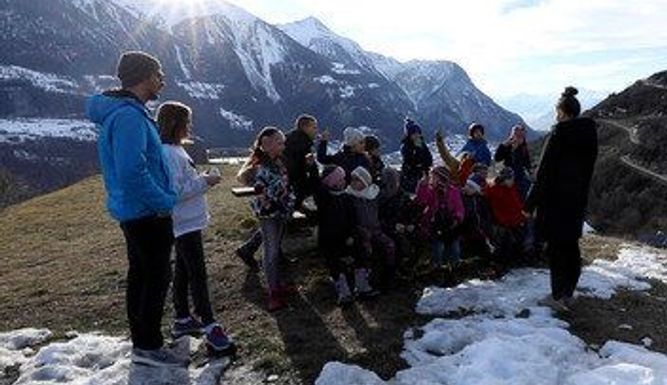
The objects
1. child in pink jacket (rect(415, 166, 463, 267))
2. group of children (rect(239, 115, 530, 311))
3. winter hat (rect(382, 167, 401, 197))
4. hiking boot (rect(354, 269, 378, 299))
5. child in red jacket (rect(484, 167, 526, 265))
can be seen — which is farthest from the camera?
child in red jacket (rect(484, 167, 526, 265))

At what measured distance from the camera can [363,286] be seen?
1127cm

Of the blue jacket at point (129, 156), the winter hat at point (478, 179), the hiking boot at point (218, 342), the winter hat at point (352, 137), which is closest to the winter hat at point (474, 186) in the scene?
the winter hat at point (478, 179)

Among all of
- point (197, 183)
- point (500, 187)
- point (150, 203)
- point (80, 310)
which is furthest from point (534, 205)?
point (80, 310)

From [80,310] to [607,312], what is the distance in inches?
302

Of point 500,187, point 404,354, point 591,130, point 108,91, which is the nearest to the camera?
point 108,91

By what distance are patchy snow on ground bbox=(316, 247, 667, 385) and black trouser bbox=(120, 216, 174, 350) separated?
6.43 ft

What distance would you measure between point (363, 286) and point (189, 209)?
3040 mm

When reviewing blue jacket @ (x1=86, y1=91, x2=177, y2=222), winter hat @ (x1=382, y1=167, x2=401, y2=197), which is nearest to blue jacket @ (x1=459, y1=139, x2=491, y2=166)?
winter hat @ (x1=382, y1=167, x2=401, y2=197)

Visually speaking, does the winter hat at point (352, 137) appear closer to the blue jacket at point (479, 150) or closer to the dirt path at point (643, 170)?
the blue jacket at point (479, 150)

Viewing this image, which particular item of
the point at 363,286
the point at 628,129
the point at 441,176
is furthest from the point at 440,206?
the point at 628,129

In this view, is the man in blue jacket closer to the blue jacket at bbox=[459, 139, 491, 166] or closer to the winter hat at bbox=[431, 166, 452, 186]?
the winter hat at bbox=[431, 166, 452, 186]

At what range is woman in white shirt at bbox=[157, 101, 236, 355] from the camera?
365 inches

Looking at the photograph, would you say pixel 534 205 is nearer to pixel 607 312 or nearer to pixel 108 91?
pixel 607 312

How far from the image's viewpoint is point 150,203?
320 inches
